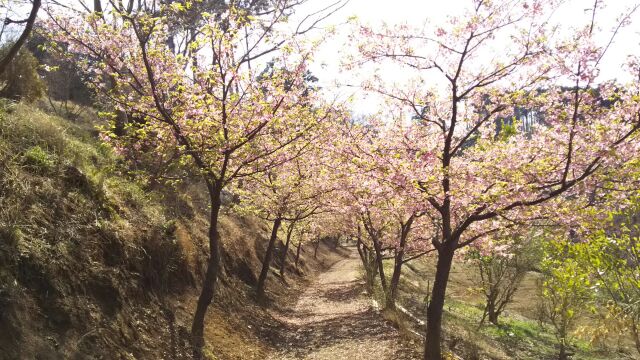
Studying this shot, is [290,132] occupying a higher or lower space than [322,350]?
higher

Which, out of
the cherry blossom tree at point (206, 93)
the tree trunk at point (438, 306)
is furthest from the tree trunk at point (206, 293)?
the tree trunk at point (438, 306)

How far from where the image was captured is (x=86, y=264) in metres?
6.83

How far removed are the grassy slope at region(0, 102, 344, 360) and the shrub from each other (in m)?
2.24

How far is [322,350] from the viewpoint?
1221cm

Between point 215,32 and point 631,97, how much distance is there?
23.9 ft

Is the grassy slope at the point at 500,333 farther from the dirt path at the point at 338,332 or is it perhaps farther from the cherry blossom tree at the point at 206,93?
the cherry blossom tree at the point at 206,93

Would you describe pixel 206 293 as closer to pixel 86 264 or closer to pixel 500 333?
pixel 86 264

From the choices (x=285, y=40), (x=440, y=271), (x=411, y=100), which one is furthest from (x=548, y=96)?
(x=285, y=40)

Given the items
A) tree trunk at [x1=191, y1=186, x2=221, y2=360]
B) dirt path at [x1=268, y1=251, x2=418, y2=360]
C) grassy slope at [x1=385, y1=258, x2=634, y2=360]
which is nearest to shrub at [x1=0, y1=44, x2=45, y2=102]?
tree trunk at [x1=191, y1=186, x2=221, y2=360]

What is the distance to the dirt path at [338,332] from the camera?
37.9 feet

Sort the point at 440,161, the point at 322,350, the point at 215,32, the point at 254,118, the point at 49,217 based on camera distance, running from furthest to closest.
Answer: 1. the point at 322,350
2. the point at 440,161
3. the point at 254,118
4. the point at 215,32
5. the point at 49,217

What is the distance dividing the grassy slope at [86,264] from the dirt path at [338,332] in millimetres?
1358

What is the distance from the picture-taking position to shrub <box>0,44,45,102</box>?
1250 centimetres

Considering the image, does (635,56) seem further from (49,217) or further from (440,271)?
(49,217)
